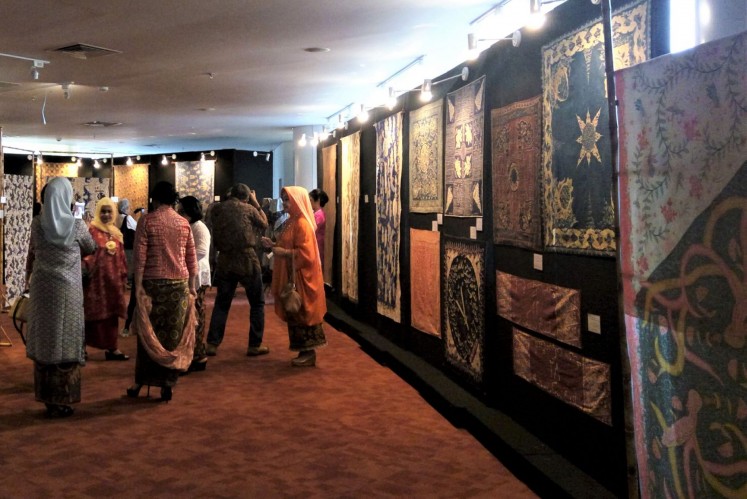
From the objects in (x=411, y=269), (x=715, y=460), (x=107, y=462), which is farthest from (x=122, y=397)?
(x=715, y=460)

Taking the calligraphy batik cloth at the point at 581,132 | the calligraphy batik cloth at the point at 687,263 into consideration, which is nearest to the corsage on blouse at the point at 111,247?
the calligraphy batik cloth at the point at 581,132

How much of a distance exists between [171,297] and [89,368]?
189 centimetres

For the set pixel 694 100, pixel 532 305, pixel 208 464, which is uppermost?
pixel 694 100

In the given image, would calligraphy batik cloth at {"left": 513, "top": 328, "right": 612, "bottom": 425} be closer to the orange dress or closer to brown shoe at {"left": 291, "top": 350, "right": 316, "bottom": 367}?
the orange dress

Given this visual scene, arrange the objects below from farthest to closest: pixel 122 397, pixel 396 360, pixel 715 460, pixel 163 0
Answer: pixel 396 360
pixel 122 397
pixel 163 0
pixel 715 460

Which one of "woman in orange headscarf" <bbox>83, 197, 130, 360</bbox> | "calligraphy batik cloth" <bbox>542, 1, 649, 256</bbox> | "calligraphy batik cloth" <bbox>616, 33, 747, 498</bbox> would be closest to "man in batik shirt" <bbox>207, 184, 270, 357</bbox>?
"woman in orange headscarf" <bbox>83, 197, 130, 360</bbox>

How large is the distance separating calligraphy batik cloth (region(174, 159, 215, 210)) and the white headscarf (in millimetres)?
13369

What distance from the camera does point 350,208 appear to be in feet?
32.1

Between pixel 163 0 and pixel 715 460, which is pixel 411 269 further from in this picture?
pixel 715 460

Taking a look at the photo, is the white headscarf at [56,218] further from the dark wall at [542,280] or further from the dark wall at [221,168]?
the dark wall at [221,168]

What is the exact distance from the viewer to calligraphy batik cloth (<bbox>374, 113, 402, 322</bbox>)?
7629mm

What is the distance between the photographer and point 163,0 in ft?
17.9

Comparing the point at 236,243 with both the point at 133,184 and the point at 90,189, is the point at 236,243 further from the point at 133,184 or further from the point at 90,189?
the point at 133,184

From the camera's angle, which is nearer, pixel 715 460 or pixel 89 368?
pixel 715 460
